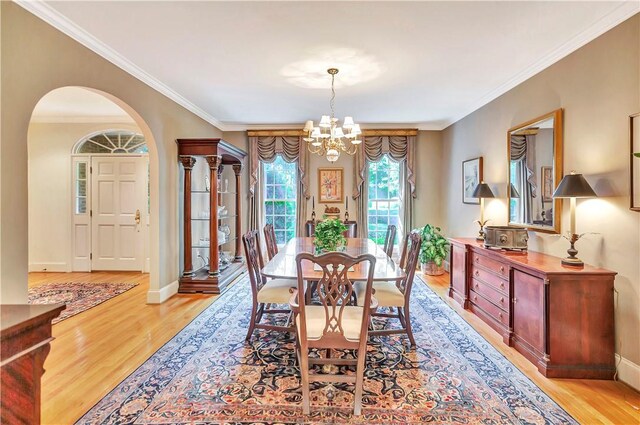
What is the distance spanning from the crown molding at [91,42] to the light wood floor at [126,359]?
2667mm

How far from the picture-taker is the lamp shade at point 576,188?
243 centimetres

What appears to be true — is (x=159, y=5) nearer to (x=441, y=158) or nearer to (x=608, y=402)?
(x=608, y=402)

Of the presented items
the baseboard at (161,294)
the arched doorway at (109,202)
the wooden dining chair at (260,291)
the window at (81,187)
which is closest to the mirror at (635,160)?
the wooden dining chair at (260,291)

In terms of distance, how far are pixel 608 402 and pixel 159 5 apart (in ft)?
13.5

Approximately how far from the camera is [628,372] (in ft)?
7.44

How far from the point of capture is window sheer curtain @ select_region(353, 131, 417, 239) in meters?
6.01

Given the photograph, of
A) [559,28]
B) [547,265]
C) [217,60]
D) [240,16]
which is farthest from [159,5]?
[547,265]

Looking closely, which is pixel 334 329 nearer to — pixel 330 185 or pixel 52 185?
pixel 330 185

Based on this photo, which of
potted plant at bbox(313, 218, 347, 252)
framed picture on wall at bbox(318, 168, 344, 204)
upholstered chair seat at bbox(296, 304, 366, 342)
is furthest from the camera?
framed picture on wall at bbox(318, 168, 344, 204)

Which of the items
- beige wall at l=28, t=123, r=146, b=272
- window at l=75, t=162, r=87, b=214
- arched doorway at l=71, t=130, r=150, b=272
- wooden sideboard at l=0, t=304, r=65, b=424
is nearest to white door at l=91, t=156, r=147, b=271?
arched doorway at l=71, t=130, r=150, b=272

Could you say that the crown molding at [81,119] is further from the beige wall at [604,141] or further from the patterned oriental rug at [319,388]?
the beige wall at [604,141]

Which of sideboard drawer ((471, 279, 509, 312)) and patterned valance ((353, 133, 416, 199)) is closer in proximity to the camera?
sideboard drawer ((471, 279, 509, 312))

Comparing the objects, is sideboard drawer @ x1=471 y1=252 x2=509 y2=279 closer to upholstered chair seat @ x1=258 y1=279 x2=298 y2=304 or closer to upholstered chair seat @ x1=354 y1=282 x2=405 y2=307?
upholstered chair seat @ x1=354 y1=282 x2=405 y2=307

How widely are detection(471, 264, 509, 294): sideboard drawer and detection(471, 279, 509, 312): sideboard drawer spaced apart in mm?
38
